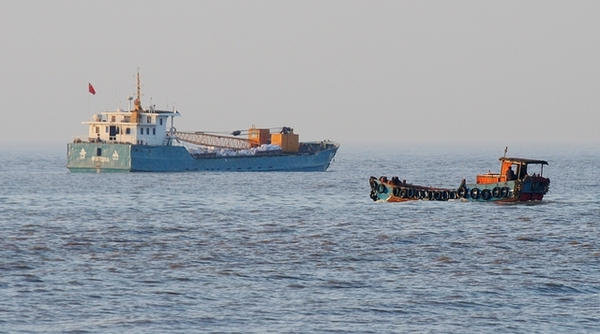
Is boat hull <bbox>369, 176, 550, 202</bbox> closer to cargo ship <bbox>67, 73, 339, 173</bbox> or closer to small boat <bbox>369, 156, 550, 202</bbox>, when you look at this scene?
small boat <bbox>369, 156, 550, 202</bbox>

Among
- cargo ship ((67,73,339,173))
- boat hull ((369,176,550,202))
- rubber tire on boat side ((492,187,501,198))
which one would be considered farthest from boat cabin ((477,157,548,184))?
cargo ship ((67,73,339,173))

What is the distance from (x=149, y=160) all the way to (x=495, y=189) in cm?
4719

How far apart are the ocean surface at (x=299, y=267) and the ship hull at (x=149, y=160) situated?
35.4 metres

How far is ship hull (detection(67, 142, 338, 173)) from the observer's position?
10281 cm

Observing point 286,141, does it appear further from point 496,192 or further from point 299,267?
point 299,267

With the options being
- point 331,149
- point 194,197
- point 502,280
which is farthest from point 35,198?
point 331,149

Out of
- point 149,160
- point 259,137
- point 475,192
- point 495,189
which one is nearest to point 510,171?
point 495,189

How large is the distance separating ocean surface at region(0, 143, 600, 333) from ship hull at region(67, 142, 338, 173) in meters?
35.4

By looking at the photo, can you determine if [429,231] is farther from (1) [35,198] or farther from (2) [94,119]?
(2) [94,119]

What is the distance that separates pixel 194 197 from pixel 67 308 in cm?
4402

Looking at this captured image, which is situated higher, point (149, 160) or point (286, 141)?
point (286, 141)

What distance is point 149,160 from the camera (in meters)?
104

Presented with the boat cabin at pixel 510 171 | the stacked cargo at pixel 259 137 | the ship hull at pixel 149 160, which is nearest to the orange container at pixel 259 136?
the stacked cargo at pixel 259 137

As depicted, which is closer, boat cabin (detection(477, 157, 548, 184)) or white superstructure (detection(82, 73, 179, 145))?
boat cabin (detection(477, 157, 548, 184))
